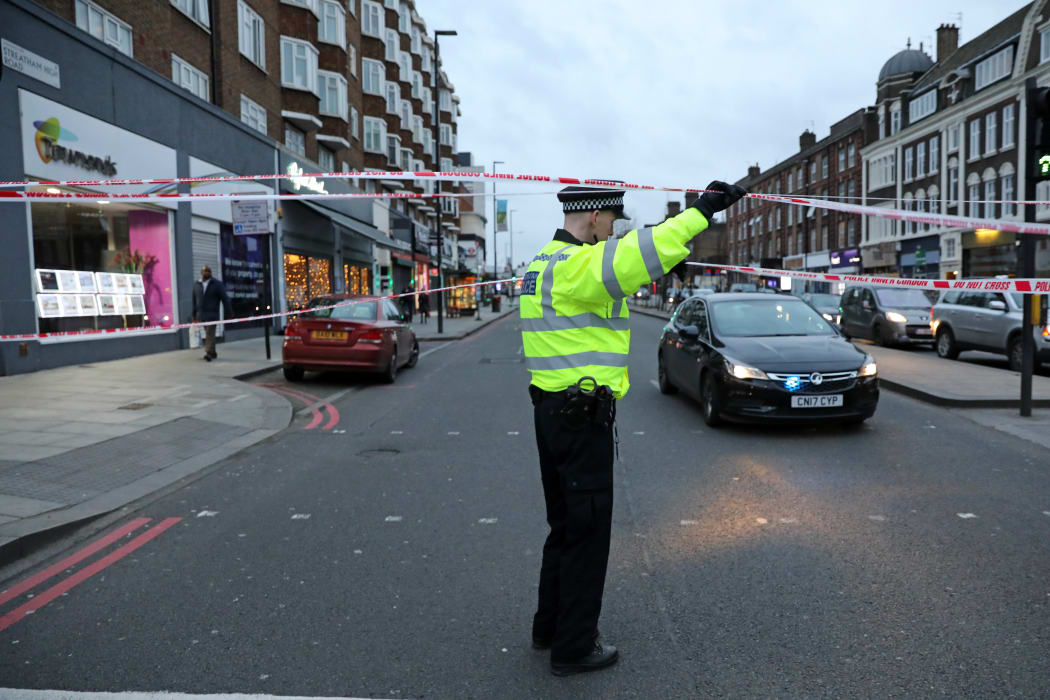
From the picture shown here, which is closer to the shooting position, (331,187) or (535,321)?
(535,321)

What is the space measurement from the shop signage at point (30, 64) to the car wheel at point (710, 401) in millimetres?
11090

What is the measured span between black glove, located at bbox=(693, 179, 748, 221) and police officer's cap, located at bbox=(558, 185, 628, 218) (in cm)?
36

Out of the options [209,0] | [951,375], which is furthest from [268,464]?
[209,0]

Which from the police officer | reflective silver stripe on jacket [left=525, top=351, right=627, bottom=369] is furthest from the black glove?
reflective silver stripe on jacket [left=525, top=351, right=627, bottom=369]

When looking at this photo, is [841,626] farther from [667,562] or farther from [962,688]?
[667,562]

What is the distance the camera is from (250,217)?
14.8m

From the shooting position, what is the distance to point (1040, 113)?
7449 millimetres

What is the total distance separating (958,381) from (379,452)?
344 inches

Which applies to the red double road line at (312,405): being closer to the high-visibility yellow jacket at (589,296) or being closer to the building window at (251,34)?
the high-visibility yellow jacket at (589,296)

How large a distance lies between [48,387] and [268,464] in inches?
218

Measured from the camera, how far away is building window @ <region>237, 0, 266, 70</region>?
21922 millimetres

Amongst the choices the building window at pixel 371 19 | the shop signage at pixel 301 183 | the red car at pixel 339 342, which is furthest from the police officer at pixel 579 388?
the building window at pixel 371 19

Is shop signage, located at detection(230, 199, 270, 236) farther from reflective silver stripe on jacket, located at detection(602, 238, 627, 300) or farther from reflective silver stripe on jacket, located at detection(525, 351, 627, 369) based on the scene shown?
reflective silver stripe on jacket, located at detection(602, 238, 627, 300)

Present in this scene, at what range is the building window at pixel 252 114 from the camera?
22094 millimetres
